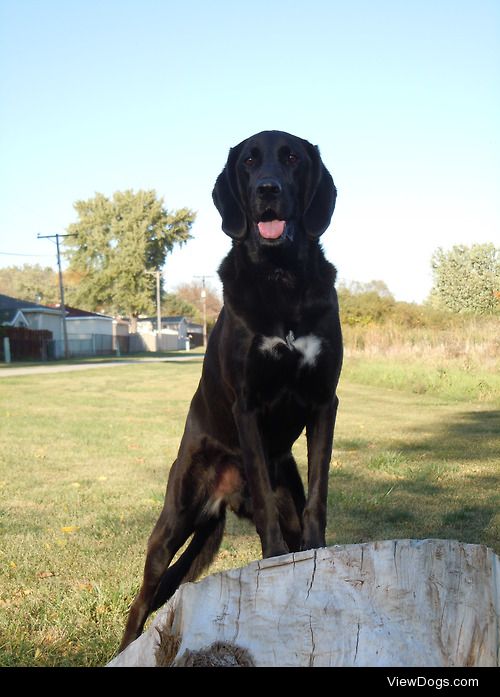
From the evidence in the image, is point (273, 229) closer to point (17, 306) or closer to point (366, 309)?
point (366, 309)

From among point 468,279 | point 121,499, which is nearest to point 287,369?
point 121,499

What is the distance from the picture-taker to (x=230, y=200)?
10.8 feet

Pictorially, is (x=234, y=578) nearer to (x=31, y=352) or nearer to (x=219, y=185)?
(x=219, y=185)

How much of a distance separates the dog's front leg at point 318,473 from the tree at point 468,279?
1206 cm

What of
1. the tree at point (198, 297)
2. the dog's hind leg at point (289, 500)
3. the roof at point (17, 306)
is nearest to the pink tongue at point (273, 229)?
the dog's hind leg at point (289, 500)

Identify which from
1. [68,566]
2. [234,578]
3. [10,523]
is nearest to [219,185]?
[234,578]

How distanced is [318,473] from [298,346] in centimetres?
50

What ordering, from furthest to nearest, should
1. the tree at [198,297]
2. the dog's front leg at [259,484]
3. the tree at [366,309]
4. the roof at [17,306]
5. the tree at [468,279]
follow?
the tree at [198,297] → the roof at [17,306] → the tree at [366,309] → the tree at [468,279] → the dog's front leg at [259,484]

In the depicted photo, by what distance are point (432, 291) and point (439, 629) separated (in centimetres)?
1623

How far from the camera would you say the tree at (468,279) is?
14758 mm

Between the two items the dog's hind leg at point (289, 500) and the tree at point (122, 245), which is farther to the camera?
the tree at point (122, 245)

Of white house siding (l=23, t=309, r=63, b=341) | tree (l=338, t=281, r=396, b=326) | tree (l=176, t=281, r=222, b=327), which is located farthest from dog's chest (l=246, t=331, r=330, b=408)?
tree (l=176, t=281, r=222, b=327)

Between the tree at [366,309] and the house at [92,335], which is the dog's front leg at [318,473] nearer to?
the tree at [366,309]

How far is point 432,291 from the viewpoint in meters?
17.5
